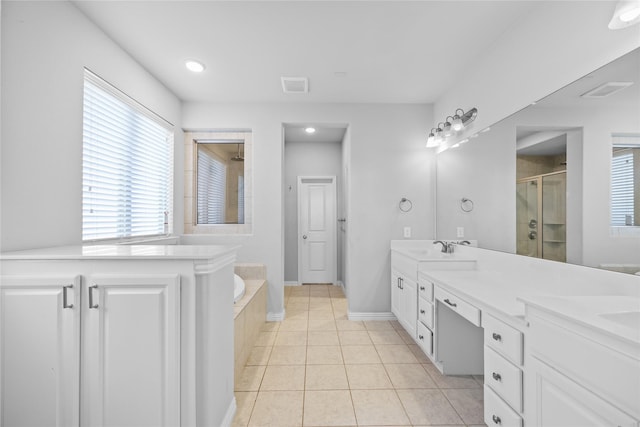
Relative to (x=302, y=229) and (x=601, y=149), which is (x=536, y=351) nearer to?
(x=601, y=149)

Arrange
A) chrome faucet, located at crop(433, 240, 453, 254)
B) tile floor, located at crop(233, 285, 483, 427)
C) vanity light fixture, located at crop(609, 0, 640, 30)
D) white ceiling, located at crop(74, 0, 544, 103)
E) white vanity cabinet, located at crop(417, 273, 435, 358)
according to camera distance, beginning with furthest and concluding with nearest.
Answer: chrome faucet, located at crop(433, 240, 453, 254) < white vanity cabinet, located at crop(417, 273, 435, 358) < white ceiling, located at crop(74, 0, 544, 103) < tile floor, located at crop(233, 285, 483, 427) < vanity light fixture, located at crop(609, 0, 640, 30)

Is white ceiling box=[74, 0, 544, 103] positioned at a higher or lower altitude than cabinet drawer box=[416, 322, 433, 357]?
higher

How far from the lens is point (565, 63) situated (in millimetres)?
1611

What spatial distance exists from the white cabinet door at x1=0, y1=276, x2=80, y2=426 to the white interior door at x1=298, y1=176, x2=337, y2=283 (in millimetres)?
3979

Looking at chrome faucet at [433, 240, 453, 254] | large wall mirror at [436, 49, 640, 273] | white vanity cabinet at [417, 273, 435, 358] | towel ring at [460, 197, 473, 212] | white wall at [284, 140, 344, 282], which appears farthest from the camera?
white wall at [284, 140, 344, 282]

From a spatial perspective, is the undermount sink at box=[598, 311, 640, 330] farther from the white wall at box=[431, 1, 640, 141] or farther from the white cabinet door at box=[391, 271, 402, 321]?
the white cabinet door at box=[391, 271, 402, 321]

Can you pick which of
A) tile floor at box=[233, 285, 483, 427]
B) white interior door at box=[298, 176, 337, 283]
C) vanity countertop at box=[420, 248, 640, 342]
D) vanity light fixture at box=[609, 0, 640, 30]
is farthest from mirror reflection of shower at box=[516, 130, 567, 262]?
white interior door at box=[298, 176, 337, 283]

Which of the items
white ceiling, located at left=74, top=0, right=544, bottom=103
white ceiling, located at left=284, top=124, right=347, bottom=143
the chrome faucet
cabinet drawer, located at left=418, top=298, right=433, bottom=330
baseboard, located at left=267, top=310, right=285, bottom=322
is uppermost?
white ceiling, located at left=74, top=0, right=544, bottom=103

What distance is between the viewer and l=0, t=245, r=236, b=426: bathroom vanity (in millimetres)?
1274

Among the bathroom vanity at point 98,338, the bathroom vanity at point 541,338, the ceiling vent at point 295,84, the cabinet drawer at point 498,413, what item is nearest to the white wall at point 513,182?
the bathroom vanity at point 541,338

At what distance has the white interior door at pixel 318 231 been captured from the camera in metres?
5.19

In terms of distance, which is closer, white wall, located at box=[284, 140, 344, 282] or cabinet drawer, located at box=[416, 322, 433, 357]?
cabinet drawer, located at box=[416, 322, 433, 357]

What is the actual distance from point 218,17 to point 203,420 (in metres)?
2.45

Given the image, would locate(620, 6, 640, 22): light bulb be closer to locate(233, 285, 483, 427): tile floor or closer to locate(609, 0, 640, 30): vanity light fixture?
locate(609, 0, 640, 30): vanity light fixture
